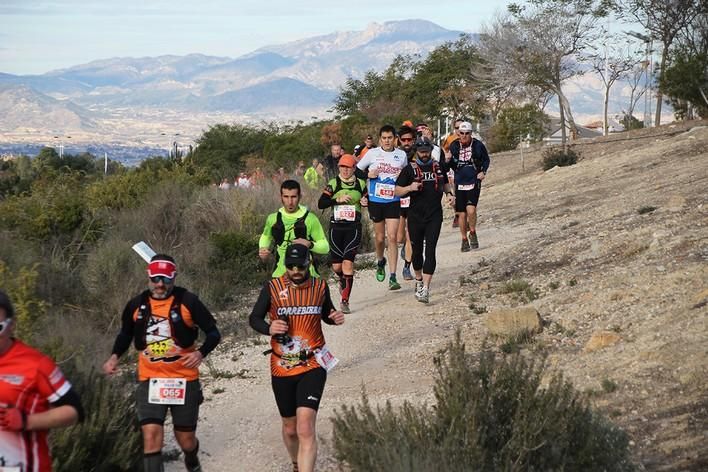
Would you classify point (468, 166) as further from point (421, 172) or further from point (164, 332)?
point (164, 332)

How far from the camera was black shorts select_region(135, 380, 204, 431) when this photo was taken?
6656mm

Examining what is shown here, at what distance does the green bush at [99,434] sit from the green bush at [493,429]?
4.82 ft

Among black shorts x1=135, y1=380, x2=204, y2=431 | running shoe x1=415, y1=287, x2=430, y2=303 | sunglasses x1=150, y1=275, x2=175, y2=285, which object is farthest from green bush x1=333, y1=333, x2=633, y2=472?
running shoe x1=415, y1=287, x2=430, y2=303

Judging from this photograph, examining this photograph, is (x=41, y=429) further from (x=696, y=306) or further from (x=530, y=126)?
(x=530, y=126)

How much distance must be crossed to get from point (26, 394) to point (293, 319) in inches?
98.0

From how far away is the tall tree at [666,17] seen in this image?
45.6 m

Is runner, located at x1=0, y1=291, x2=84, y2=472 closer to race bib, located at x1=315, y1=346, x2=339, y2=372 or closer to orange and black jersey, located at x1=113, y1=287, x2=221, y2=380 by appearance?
orange and black jersey, located at x1=113, y1=287, x2=221, y2=380

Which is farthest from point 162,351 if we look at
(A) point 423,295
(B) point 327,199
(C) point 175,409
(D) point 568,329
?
(A) point 423,295

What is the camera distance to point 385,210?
12.8m

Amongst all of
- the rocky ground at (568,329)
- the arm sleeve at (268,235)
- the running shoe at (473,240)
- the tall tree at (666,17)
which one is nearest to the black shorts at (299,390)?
the rocky ground at (568,329)

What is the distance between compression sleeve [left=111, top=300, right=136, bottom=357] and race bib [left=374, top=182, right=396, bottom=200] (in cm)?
616

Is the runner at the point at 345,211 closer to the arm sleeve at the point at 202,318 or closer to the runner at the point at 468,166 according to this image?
the runner at the point at 468,166

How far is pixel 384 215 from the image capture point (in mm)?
12875

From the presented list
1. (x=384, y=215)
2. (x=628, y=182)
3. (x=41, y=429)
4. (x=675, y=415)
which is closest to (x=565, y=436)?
(x=675, y=415)
